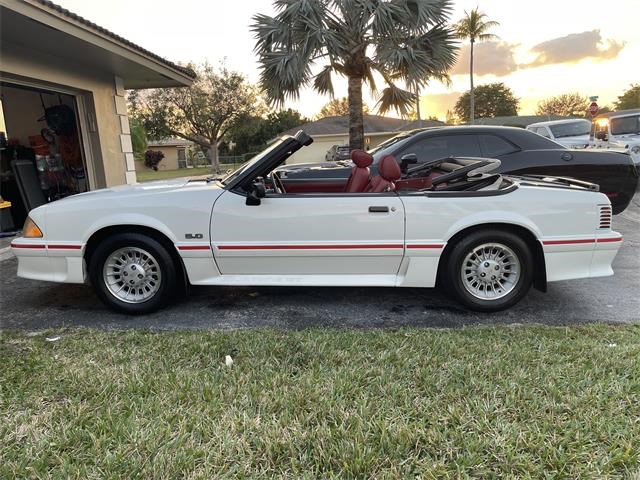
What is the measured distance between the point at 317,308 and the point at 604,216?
2.52 metres

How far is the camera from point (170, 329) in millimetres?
3527

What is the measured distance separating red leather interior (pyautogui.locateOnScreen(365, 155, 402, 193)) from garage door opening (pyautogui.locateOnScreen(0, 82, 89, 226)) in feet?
22.9

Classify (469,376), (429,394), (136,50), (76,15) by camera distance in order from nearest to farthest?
(429,394), (469,376), (76,15), (136,50)

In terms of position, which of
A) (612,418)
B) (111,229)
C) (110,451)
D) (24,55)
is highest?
(24,55)

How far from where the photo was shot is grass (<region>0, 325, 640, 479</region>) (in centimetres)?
Answer: 194

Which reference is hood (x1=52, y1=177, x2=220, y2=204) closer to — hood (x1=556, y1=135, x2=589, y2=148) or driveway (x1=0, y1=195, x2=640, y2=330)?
driveway (x1=0, y1=195, x2=640, y2=330)

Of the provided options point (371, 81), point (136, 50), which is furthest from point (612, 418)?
point (371, 81)

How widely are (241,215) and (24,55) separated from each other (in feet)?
17.8

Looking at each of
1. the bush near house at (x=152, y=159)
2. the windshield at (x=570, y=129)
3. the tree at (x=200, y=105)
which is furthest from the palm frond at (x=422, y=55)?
the bush near house at (x=152, y=159)

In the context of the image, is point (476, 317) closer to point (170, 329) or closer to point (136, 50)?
point (170, 329)

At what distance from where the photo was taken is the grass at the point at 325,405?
1.94 meters

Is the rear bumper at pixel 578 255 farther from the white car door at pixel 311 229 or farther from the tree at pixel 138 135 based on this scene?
the tree at pixel 138 135

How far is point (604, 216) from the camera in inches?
143

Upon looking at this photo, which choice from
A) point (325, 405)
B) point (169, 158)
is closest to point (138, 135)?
point (169, 158)
